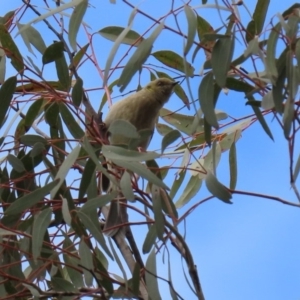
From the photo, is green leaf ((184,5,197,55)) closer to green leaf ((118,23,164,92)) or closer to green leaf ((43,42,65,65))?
green leaf ((118,23,164,92))

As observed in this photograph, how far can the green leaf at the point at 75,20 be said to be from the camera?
1870mm

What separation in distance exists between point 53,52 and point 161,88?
1119mm

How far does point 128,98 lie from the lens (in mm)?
3125

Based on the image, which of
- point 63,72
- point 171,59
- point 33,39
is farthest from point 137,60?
point 171,59

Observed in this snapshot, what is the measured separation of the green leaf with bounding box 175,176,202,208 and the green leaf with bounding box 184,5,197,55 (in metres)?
0.78

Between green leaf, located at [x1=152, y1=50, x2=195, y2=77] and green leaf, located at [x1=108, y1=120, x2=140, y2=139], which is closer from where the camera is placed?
green leaf, located at [x1=108, y1=120, x2=140, y2=139]

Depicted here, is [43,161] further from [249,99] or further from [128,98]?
[128,98]

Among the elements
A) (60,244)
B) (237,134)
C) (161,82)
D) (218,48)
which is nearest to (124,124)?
(218,48)

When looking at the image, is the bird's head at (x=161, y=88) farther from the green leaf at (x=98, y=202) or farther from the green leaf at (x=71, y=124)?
the green leaf at (x=98, y=202)

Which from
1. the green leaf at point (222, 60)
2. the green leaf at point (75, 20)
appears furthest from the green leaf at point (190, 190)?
the green leaf at point (222, 60)

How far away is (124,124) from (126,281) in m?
0.35

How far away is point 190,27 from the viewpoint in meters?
1.68

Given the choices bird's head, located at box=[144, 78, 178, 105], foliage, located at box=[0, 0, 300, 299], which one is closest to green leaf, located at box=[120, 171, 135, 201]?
foliage, located at box=[0, 0, 300, 299]

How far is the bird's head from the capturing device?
2967mm
